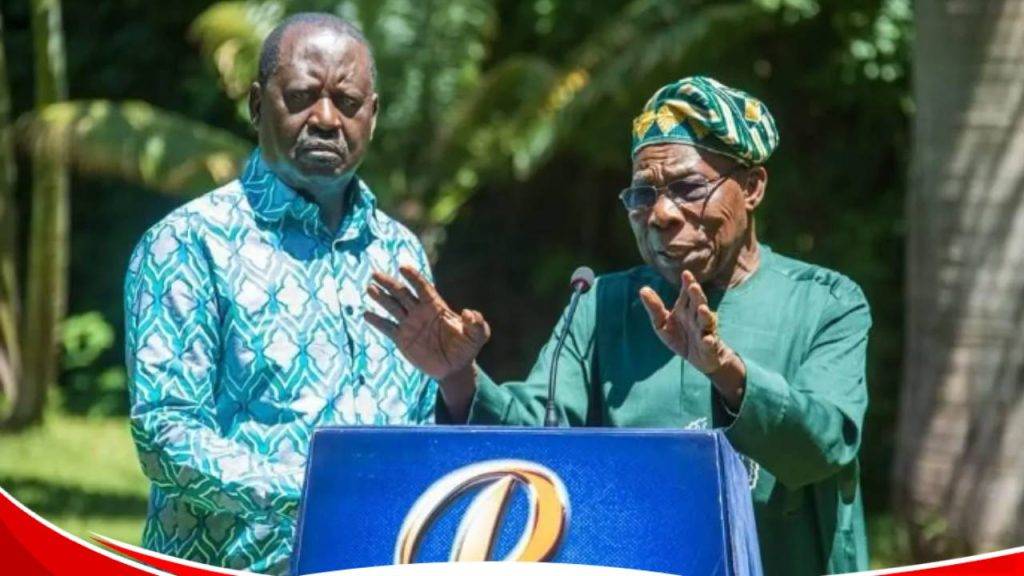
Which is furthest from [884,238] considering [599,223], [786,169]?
[599,223]

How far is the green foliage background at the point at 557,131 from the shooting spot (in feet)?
38.3

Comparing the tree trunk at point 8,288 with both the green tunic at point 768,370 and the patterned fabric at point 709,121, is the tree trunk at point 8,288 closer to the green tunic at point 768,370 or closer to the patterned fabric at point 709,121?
the green tunic at point 768,370

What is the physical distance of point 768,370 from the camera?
125 inches

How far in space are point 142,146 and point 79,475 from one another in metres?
2.05

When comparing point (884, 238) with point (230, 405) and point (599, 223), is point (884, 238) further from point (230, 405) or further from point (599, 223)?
point (230, 405)

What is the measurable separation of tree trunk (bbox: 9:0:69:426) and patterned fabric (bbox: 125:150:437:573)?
10298mm

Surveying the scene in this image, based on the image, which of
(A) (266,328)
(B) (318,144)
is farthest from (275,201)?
(A) (266,328)

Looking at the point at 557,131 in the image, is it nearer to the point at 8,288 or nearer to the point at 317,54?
the point at 8,288

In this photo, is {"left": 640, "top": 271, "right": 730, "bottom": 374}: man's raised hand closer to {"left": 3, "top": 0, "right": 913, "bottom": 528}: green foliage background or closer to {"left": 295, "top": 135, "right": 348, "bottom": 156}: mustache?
{"left": 295, "top": 135, "right": 348, "bottom": 156}: mustache

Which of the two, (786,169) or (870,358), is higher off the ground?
(786,169)

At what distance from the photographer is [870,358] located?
11.6 metres

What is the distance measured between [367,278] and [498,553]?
0.90 meters

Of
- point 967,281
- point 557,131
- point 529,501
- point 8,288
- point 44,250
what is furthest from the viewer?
point 8,288

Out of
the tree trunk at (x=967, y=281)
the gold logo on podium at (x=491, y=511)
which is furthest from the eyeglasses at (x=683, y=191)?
the tree trunk at (x=967, y=281)
